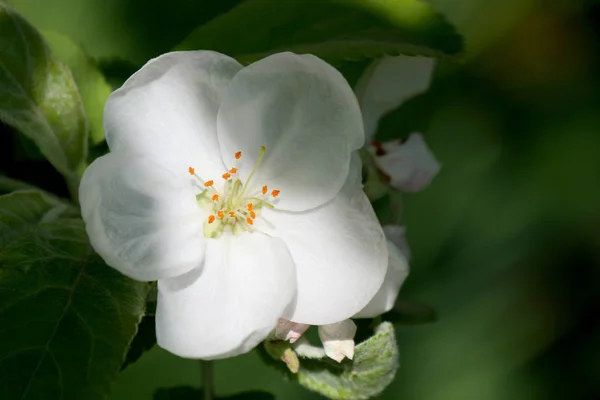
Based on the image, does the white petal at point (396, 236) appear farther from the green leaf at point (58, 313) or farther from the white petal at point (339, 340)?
the green leaf at point (58, 313)

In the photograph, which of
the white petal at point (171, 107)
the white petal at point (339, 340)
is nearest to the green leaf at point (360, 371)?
the white petal at point (339, 340)

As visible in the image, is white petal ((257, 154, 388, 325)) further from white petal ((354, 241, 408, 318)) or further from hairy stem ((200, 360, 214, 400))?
hairy stem ((200, 360, 214, 400))

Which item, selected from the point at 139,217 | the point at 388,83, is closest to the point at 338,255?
the point at 139,217

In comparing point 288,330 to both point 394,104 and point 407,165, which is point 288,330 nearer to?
point 407,165

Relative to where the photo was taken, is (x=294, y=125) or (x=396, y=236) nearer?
(x=294, y=125)

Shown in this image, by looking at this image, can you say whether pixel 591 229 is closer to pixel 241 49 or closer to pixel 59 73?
pixel 241 49

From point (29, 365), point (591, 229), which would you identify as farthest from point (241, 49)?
point (591, 229)
